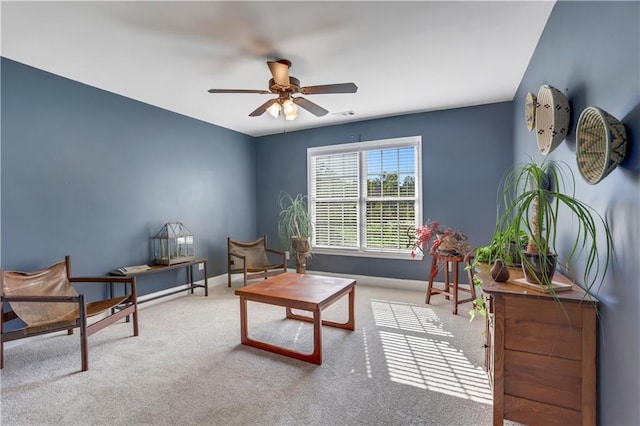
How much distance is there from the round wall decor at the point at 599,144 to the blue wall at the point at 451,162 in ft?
9.07

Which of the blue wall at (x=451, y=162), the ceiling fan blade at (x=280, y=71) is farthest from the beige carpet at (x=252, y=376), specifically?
the ceiling fan blade at (x=280, y=71)

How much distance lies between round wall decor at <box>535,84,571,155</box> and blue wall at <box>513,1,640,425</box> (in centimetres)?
5

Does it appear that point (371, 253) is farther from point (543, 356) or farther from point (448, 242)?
point (543, 356)

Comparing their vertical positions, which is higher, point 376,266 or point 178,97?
point 178,97

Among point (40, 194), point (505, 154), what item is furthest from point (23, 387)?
point (505, 154)

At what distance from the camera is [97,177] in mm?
3432

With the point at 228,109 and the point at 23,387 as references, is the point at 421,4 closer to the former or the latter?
the point at 228,109

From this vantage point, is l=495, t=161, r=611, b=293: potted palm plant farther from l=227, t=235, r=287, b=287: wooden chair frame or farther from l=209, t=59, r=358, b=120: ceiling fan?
l=227, t=235, r=287, b=287: wooden chair frame

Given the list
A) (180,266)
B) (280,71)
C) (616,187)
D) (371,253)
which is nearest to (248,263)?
(180,266)

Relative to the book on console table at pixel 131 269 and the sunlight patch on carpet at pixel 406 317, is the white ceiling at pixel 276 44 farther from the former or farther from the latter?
the sunlight patch on carpet at pixel 406 317

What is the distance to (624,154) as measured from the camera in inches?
47.9

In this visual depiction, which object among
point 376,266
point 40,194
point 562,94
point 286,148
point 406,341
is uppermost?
point 286,148

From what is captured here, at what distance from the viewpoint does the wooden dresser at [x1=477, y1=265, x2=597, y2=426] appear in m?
1.46

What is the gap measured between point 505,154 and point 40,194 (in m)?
5.14
